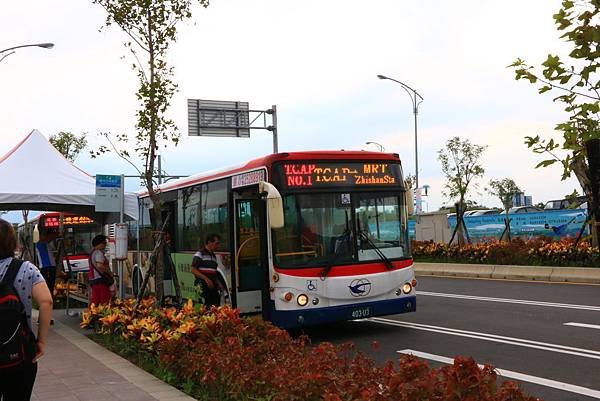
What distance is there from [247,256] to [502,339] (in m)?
4.10

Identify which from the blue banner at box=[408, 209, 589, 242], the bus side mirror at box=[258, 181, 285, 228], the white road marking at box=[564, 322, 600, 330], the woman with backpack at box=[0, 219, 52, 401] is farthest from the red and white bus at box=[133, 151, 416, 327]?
the blue banner at box=[408, 209, 589, 242]

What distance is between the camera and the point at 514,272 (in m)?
19.8

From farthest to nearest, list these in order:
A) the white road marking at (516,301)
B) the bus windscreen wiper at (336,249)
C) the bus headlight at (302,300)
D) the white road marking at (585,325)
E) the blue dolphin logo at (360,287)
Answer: the white road marking at (516,301), the white road marking at (585,325), the blue dolphin logo at (360,287), the bus windscreen wiper at (336,249), the bus headlight at (302,300)

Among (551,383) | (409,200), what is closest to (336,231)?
(409,200)

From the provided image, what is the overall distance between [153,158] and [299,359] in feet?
18.0

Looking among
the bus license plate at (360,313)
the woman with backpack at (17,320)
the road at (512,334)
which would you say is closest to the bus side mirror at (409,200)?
the bus license plate at (360,313)

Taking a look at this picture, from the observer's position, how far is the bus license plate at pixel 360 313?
9.81 metres

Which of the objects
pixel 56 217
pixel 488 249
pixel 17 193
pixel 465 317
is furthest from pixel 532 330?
pixel 56 217

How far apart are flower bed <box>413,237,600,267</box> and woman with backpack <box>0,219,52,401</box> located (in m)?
15.7

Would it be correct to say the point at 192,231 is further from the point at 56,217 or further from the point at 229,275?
the point at 56,217

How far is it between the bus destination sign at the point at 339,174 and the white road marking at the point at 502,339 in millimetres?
2534

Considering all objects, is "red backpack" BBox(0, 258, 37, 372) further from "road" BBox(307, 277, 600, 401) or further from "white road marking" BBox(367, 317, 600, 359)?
"white road marking" BBox(367, 317, 600, 359)

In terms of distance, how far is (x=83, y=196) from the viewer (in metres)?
13.1

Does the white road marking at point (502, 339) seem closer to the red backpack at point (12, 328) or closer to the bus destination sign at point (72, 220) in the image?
the red backpack at point (12, 328)
